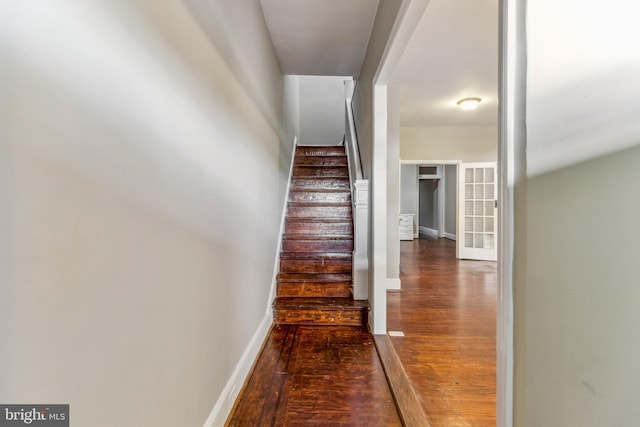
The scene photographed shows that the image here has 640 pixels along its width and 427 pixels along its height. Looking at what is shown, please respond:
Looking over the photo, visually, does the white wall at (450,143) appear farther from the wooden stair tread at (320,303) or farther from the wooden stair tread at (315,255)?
the wooden stair tread at (320,303)

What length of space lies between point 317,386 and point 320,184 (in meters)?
2.70

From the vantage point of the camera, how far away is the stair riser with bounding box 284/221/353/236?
10.9 ft

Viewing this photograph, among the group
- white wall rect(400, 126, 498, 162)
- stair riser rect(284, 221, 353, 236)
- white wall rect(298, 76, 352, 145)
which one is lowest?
stair riser rect(284, 221, 353, 236)

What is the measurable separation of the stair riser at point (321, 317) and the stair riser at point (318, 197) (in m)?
1.55

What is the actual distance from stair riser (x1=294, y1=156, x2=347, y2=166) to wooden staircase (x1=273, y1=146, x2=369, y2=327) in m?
0.12

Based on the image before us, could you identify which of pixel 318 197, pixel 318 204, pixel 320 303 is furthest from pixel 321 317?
pixel 318 197

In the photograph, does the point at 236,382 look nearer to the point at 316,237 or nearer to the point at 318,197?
the point at 316,237

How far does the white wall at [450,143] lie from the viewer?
557 centimetres

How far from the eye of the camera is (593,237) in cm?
51

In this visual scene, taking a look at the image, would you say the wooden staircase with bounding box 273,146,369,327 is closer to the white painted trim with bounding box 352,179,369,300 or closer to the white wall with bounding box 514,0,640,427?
the white painted trim with bounding box 352,179,369,300

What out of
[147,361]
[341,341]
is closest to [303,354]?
[341,341]

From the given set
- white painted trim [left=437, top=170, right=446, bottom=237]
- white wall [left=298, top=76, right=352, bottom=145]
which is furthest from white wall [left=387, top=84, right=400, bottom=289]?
white painted trim [left=437, top=170, right=446, bottom=237]

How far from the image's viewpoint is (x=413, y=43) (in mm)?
2867

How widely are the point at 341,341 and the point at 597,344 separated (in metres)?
1.94
